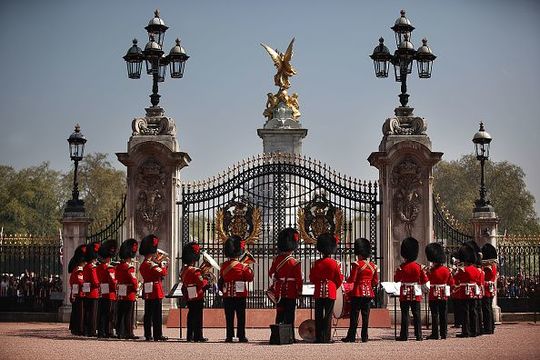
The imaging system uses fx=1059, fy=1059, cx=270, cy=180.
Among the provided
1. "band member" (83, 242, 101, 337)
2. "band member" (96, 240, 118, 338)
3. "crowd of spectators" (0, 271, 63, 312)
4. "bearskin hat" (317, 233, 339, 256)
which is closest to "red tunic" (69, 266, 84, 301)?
"band member" (83, 242, 101, 337)

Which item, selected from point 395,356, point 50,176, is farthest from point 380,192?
point 50,176

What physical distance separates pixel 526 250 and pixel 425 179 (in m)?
4.60

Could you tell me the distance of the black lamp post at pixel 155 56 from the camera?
24.1m

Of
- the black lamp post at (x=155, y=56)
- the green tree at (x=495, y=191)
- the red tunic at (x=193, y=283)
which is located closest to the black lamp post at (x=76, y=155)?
the black lamp post at (x=155, y=56)

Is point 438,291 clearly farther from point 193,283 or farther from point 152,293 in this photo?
point 152,293

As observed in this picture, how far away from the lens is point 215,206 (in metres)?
24.6

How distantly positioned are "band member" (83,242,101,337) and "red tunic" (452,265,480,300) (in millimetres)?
6906

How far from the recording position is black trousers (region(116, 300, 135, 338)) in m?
19.4

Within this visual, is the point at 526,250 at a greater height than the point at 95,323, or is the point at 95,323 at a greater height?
the point at 526,250

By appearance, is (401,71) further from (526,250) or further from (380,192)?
(526,250)

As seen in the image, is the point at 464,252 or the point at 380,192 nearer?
the point at 464,252

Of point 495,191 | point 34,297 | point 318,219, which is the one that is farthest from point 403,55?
point 495,191

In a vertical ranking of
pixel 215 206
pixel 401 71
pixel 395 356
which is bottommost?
pixel 395 356

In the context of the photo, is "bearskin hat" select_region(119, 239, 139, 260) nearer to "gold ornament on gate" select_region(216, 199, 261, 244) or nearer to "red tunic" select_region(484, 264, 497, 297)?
"gold ornament on gate" select_region(216, 199, 261, 244)
